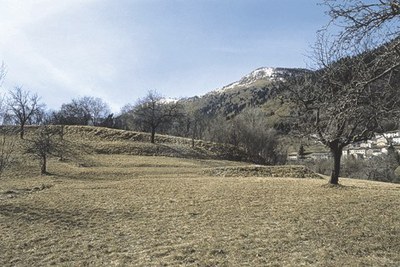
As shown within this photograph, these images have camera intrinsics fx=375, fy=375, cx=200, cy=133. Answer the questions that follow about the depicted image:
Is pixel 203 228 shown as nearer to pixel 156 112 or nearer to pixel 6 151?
pixel 6 151

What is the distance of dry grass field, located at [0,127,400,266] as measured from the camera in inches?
365

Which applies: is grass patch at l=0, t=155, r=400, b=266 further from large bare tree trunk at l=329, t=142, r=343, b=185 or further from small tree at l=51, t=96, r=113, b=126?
small tree at l=51, t=96, r=113, b=126

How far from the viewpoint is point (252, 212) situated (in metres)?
15.5

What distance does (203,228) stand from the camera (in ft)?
41.7

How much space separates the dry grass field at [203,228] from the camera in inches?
365

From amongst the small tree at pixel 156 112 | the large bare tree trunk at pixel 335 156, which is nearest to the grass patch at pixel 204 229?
the large bare tree trunk at pixel 335 156

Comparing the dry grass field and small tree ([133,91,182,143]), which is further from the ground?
small tree ([133,91,182,143])

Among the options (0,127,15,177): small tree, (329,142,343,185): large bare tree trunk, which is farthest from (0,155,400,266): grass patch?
(0,127,15,177): small tree

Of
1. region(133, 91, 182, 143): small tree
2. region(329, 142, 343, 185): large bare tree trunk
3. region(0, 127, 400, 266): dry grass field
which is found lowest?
region(0, 127, 400, 266): dry grass field

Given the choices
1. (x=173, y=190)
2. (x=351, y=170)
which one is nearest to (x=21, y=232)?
(x=173, y=190)

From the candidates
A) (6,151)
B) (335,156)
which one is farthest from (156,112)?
(335,156)

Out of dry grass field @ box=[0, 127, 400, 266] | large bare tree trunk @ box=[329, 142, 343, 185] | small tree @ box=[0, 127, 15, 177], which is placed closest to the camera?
dry grass field @ box=[0, 127, 400, 266]

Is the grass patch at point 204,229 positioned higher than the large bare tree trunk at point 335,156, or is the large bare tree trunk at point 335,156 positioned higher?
the large bare tree trunk at point 335,156

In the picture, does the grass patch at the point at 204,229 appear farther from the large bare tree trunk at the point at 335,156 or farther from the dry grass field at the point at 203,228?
the large bare tree trunk at the point at 335,156
